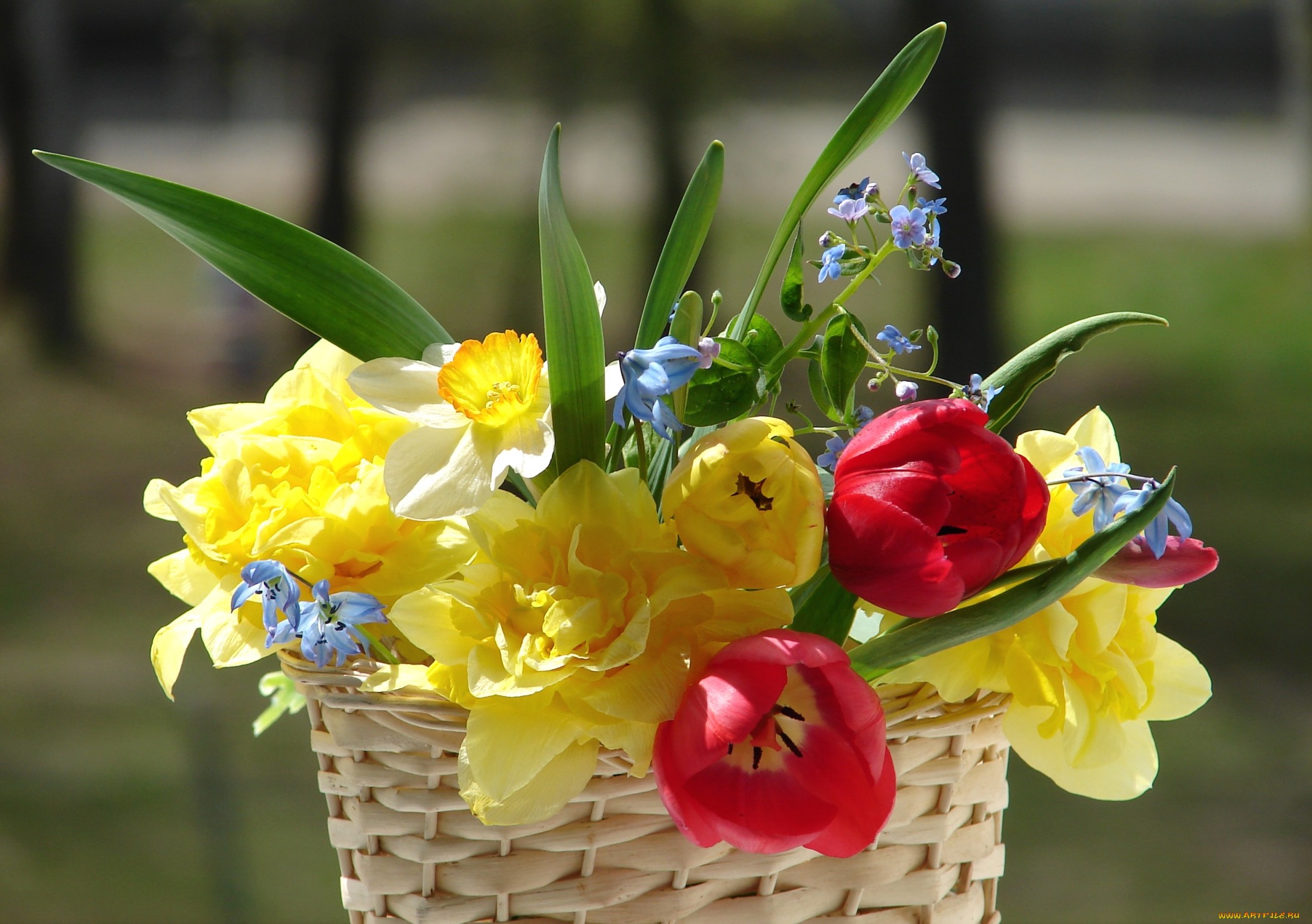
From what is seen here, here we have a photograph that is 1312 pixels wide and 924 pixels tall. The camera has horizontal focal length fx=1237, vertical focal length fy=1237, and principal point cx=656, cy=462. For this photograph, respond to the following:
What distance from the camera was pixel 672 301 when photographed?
388mm

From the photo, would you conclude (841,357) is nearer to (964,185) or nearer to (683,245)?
(683,245)

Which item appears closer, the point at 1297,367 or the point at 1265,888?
the point at 1265,888

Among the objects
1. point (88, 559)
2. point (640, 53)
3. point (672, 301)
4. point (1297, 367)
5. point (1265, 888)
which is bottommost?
point (1265, 888)

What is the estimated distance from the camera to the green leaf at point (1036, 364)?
0.37 meters

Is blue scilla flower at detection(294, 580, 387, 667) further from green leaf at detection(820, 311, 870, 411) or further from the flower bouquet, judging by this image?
green leaf at detection(820, 311, 870, 411)

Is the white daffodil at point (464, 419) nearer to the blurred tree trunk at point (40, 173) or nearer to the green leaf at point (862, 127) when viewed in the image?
the green leaf at point (862, 127)

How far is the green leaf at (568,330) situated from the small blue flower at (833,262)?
0.08m

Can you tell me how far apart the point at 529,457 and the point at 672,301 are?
91 millimetres

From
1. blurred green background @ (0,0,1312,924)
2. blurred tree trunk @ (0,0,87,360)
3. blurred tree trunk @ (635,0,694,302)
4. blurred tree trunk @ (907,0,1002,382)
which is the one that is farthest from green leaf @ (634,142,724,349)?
blurred tree trunk @ (0,0,87,360)

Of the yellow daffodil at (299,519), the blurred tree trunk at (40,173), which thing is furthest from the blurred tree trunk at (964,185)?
the yellow daffodil at (299,519)

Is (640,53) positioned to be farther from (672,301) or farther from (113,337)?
(672,301)

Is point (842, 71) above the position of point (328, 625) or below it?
above

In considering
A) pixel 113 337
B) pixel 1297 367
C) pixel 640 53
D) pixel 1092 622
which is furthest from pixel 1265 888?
pixel 113 337

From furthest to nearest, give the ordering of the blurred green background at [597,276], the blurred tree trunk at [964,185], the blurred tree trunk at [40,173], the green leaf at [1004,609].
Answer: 1. the blurred tree trunk at [40,173]
2. the blurred tree trunk at [964,185]
3. the blurred green background at [597,276]
4. the green leaf at [1004,609]
